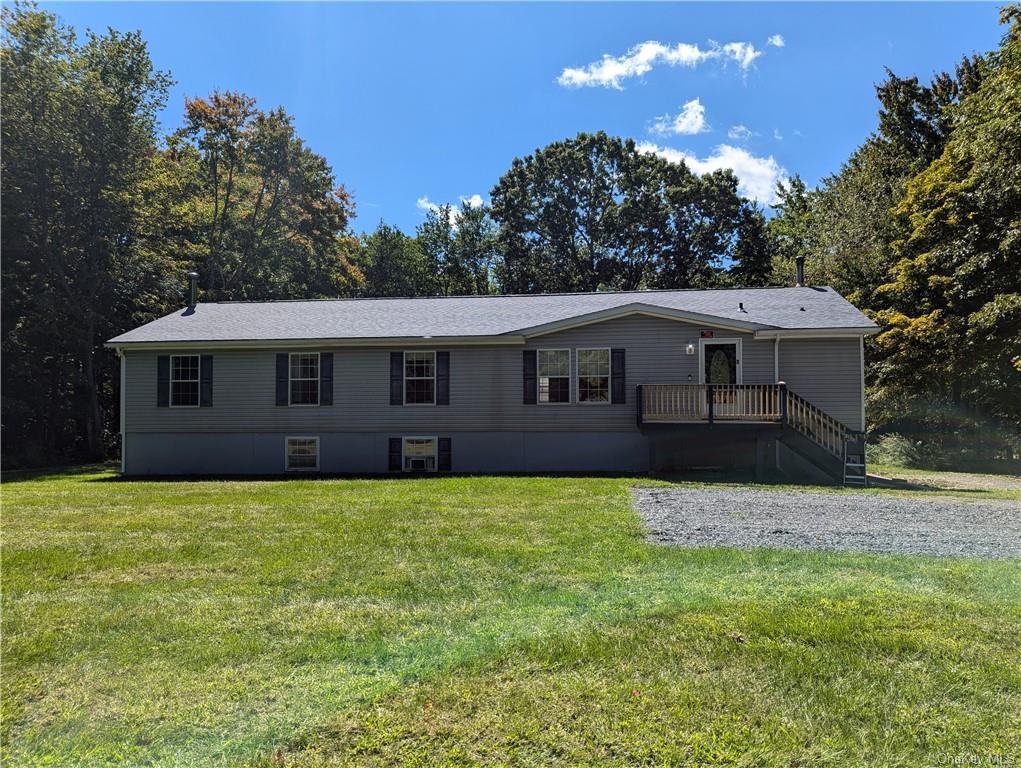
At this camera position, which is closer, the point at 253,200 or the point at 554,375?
the point at 554,375

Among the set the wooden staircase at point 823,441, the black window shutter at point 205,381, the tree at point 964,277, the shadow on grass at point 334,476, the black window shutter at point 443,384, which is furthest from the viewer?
the tree at point 964,277

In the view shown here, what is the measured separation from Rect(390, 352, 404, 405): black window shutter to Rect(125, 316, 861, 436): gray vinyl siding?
150 millimetres

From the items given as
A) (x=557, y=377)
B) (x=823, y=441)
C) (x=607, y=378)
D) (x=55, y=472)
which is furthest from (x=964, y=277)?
(x=55, y=472)

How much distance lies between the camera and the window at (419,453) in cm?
1460

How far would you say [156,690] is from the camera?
3088 mm

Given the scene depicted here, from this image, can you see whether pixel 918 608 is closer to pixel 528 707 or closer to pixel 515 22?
pixel 528 707

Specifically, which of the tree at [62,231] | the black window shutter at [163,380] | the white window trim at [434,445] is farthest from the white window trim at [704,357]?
the tree at [62,231]

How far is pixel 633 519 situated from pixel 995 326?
16.0 m

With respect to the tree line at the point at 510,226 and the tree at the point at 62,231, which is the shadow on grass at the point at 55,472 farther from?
the tree at the point at 62,231

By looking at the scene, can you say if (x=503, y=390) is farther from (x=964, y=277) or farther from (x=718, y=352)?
(x=964, y=277)

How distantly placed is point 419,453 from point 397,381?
182 centimetres

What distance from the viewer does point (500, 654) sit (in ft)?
11.2

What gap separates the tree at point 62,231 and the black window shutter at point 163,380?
854 cm

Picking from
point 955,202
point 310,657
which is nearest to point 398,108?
point 310,657
